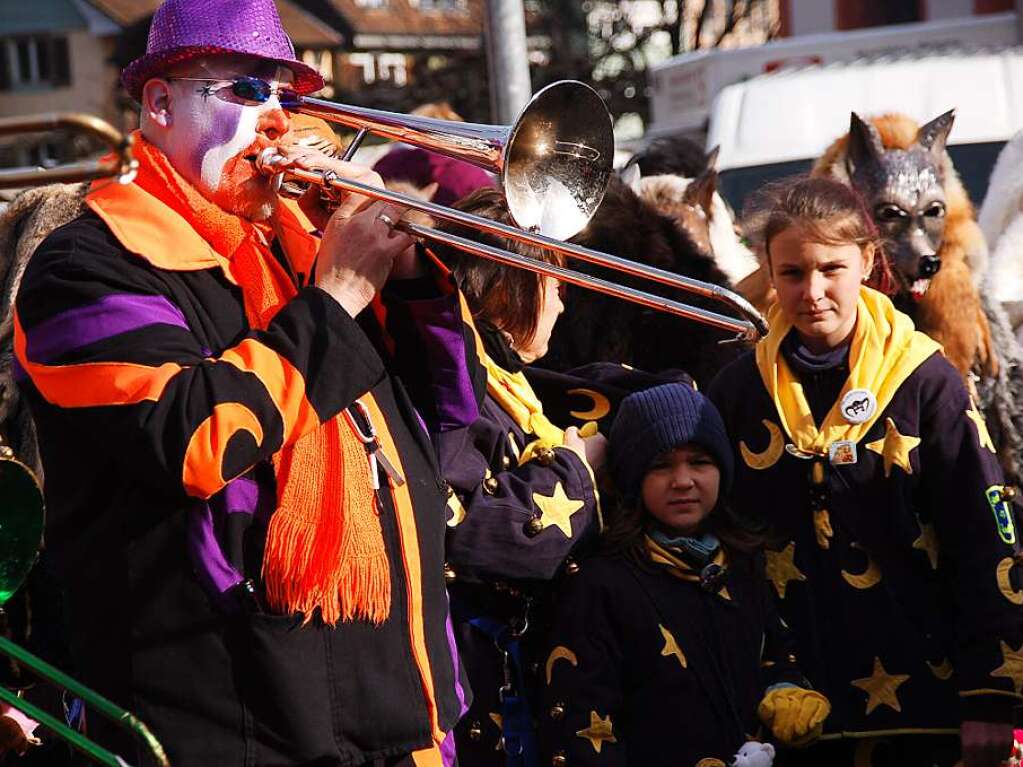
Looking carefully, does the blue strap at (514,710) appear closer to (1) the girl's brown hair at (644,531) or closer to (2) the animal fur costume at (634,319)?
(1) the girl's brown hair at (644,531)

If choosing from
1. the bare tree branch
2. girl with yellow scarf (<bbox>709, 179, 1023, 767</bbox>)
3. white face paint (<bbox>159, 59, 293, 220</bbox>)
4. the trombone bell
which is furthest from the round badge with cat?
the bare tree branch

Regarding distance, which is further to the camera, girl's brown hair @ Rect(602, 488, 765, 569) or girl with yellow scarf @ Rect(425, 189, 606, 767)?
girl's brown hair @ Rect(602, 488, 765, 569)

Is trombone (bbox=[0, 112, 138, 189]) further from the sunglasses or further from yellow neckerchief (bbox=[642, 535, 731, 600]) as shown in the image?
yellow neckerchief (bbox=[642, 535, 731, 600])

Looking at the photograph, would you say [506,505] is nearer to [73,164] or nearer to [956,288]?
[73,164]

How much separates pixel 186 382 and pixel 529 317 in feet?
4.11

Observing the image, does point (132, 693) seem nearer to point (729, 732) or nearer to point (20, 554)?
point (20, 554)

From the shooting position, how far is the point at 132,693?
2547mm

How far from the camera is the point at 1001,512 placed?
3.54 meters

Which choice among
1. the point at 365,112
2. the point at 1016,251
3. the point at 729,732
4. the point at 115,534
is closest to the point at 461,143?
the point at 365,112

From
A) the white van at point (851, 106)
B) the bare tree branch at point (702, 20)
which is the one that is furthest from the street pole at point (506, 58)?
the bare tree branch at point (702, 20)

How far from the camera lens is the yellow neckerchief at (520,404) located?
3582mm

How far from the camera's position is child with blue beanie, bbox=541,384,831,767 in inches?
135

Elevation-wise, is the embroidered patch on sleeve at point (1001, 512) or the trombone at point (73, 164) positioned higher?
the trombone at point (73, 164)

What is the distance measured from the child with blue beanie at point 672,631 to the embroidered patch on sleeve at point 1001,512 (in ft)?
1.62
